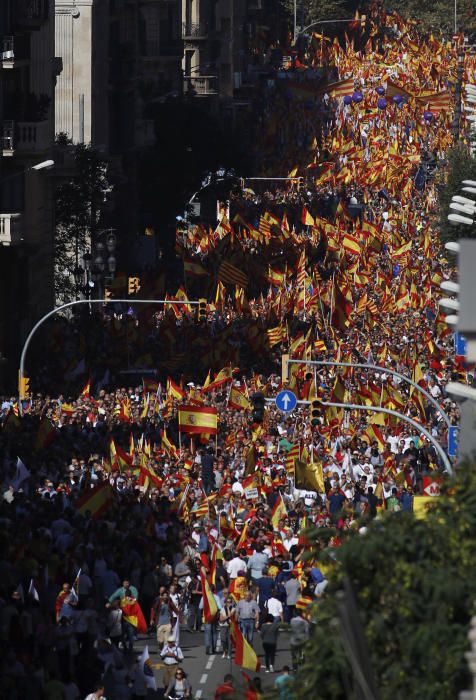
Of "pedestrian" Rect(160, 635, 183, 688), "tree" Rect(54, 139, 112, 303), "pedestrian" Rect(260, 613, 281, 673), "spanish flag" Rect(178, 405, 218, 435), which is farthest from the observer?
"tree" Rect(54, 139, 112, 303)

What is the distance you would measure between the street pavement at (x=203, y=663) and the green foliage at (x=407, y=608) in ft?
28.1

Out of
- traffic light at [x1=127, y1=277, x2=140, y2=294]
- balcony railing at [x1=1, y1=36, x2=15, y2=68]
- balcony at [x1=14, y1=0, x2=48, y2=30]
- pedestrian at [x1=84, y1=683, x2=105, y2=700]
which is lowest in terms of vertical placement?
traffic light at [x1=127, y1=277, x2=140, y2=294]

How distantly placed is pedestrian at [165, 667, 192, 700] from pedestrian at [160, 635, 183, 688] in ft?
2.31

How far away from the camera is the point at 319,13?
163 meters

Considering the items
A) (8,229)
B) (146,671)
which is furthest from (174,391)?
(146,671)

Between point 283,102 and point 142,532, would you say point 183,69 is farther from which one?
point 142,532

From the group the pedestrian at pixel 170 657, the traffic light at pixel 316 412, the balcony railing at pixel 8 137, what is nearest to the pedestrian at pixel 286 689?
the pedestrian at pixel 170 657

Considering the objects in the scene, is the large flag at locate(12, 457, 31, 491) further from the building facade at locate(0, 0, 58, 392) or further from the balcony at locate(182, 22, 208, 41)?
the balcony at locate(182, 22, 208, 41)

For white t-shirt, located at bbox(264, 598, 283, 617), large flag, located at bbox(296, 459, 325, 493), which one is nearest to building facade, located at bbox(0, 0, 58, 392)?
large flag, located at bbox(296, 459, 325, 493)

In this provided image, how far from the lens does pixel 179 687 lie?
26.3 m

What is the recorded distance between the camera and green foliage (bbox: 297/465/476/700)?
17.8m

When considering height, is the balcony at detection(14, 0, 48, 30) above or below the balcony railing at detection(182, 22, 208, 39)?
above

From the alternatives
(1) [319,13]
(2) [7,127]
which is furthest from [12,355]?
(1) [319,13]

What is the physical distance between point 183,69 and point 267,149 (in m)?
5.67
